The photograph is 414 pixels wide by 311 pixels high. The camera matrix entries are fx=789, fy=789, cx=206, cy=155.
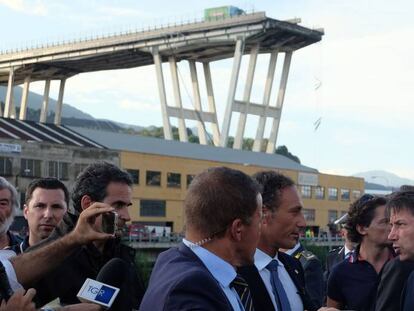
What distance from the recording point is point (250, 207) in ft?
11.1

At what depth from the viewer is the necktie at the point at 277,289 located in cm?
450

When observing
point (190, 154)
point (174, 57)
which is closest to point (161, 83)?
point (174, 57)

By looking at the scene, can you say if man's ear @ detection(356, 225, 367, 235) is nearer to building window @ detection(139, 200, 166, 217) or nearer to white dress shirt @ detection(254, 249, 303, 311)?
white dress shirt @ detection(254, 249, 303, 311)

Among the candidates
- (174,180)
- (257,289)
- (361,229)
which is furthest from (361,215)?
(174,180)

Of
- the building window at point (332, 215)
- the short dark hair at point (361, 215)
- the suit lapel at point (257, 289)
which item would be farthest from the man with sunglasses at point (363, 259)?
the building window at point (332, 215)

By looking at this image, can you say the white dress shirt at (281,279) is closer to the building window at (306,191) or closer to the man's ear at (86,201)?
the man's ear at (86,201)

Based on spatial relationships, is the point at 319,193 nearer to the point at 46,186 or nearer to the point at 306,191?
the point at 306,191

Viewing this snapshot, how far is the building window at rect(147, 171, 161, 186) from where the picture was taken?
6119 centimetres

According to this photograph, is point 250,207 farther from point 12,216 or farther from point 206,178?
point 12,216

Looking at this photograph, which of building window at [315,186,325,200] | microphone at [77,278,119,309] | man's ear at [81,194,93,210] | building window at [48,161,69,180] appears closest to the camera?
microphone at [77,278,119,309]

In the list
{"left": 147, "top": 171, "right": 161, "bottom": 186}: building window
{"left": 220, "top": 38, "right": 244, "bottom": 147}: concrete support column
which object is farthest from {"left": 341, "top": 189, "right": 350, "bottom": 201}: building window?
{"left": 147, "top": 171, "right": 161, "bottom": 186}: building window

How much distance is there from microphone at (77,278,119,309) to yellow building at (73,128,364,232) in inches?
2117

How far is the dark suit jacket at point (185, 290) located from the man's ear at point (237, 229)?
0.62 feet

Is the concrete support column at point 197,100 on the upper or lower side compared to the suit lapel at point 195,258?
upper
